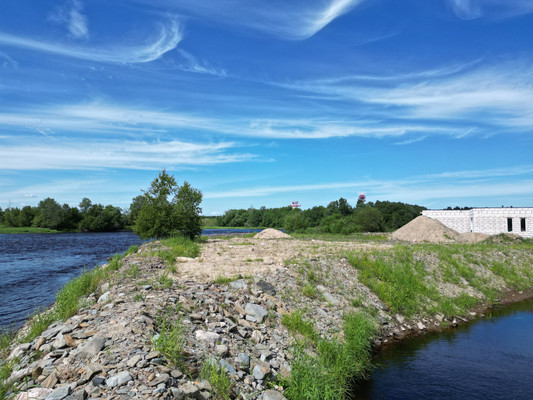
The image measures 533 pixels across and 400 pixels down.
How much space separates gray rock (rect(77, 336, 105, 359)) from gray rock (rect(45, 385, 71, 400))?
3.25 ft

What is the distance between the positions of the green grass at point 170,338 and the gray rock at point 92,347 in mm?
1078

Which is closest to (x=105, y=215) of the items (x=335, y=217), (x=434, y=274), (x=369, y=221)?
(x=335, y=217)

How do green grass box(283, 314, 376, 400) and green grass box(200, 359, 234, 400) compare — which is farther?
green grass box(283, 314, 376, 400)

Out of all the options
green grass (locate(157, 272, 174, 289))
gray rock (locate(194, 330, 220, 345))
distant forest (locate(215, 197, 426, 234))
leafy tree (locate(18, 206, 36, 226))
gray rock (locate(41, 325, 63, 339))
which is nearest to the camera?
gray rock (locate(41, 325, 63, 339))

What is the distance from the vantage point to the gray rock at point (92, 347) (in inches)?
277

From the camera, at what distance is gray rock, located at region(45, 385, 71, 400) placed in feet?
19.1

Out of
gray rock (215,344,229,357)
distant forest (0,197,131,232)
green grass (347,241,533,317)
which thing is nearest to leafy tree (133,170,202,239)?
green grass (347,241,533,317)

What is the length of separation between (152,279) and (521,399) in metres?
11.6

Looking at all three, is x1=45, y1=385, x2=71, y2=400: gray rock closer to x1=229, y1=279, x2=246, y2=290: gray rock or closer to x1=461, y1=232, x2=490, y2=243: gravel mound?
x1=229, y1=279, x2=246, y2=290: gray rock

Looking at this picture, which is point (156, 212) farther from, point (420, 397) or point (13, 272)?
point (420, 397)

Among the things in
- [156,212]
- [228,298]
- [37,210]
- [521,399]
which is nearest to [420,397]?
[521,399]

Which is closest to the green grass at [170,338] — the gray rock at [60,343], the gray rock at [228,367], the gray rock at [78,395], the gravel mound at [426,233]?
the gray rock at [228,367]

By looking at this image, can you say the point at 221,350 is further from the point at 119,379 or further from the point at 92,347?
the point at 92,347

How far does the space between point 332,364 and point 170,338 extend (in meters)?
4.77
